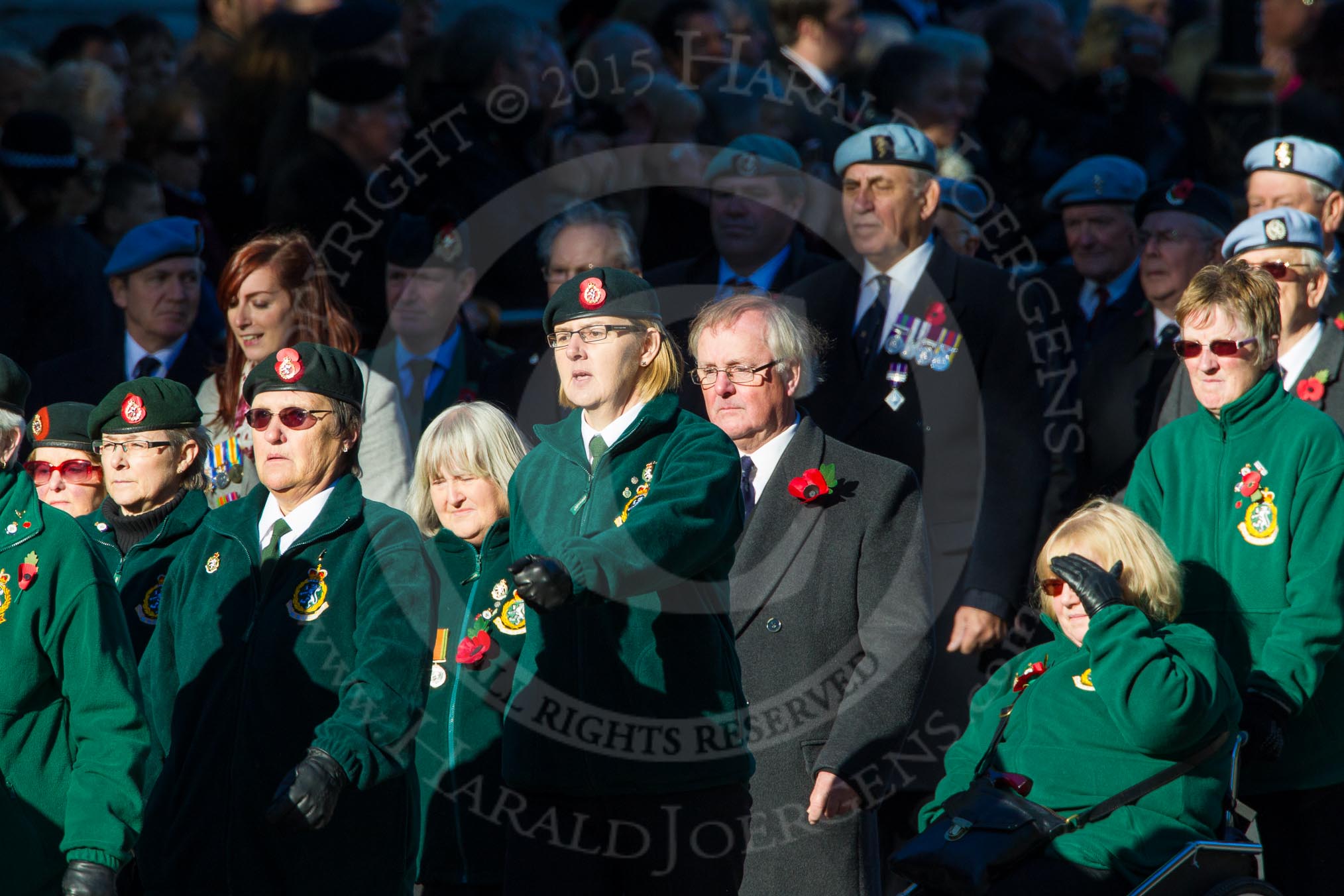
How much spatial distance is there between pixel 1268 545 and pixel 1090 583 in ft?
2.73

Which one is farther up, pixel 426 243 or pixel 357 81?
pixel 357 81

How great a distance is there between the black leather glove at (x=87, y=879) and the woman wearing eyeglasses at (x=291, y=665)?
450mm

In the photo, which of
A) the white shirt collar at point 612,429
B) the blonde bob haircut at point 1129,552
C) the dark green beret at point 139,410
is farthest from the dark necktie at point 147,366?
the blonde bob haircut at point 1129,552

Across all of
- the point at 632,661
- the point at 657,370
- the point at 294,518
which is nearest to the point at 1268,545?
the point at 657,370

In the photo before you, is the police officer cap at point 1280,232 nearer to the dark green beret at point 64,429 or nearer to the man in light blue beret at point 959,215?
the man in light blue beret at point 959,215

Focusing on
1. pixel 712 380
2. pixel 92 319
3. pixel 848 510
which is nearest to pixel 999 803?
pixel 848 510

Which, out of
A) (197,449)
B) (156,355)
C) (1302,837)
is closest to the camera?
(1302,837)

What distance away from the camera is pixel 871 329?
6.87m

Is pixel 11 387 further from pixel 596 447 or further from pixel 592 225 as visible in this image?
pixel 592 225

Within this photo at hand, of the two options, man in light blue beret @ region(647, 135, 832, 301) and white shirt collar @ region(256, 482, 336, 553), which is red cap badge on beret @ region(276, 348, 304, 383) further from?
man in light blue beret @ region(647, 135, 832, 301)

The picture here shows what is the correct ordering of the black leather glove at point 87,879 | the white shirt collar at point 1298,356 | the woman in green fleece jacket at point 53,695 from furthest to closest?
the white shirt collar at point 1298,356 < the woman in green fleece jacket at point 53,695 < the black leather glove at point 87,879

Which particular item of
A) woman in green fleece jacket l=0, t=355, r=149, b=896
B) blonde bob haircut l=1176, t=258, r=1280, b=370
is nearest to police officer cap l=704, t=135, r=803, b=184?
blonde bob haircut l=1176, t=258, r=1280, b=370

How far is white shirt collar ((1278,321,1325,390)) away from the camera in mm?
6340

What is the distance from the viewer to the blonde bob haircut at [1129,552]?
5.16m
